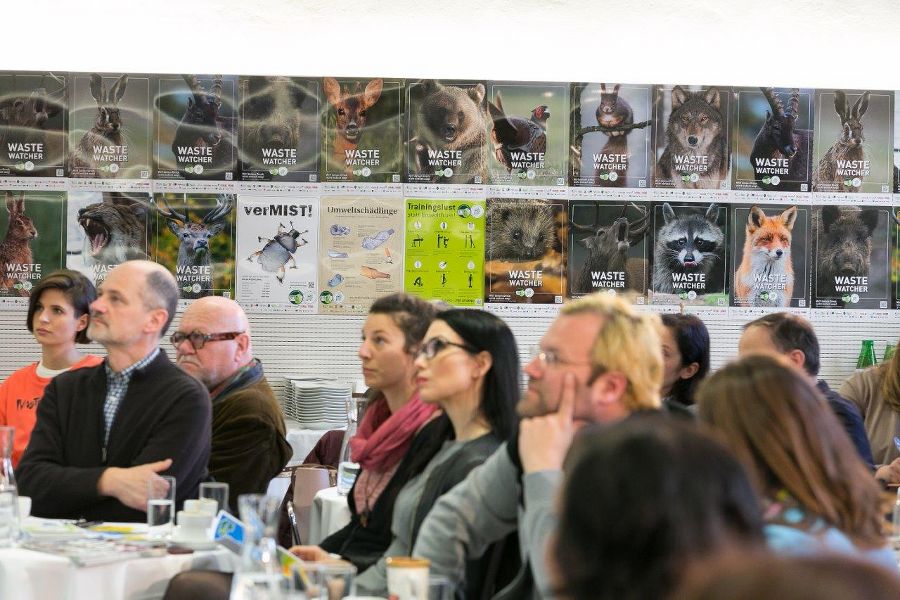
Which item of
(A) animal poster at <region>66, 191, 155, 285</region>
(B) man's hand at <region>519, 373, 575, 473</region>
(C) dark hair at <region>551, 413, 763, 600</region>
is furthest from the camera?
(A) animal poster at <region>66, 191, 155, 285</region>

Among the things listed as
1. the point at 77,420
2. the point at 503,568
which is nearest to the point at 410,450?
the point at 503,568

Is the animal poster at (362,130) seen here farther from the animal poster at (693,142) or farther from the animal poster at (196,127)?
the animal poster at (693,142)

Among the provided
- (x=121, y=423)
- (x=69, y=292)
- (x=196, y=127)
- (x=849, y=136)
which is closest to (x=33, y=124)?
(x=196, y=127)

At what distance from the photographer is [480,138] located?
7.09 meters

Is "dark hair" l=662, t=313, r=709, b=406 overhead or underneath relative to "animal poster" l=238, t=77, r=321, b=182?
underneath

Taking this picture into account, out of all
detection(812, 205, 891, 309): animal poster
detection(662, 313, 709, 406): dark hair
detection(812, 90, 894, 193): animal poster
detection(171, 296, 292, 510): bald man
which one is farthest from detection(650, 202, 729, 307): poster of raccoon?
detection(171, 296, 292, 510): bald man

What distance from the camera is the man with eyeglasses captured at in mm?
4051

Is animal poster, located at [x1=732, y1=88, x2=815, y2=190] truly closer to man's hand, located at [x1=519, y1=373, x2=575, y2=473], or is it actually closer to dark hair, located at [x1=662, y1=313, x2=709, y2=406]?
dark hair, located at [x1=662, y1=313, x2=709, y2=406]

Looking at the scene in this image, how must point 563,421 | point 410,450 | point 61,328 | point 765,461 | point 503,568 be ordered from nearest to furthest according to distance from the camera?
point 765,461 < point 563,421 < point 503,568 < point 410,450 < point 61,328

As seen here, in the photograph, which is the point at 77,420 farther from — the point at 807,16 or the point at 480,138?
the point at 807,16

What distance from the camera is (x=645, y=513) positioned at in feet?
3.57

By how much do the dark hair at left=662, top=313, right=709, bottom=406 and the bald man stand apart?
5.80 feet

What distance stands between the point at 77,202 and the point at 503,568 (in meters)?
4.88

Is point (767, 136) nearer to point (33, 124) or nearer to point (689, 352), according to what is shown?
point (689, 352)
